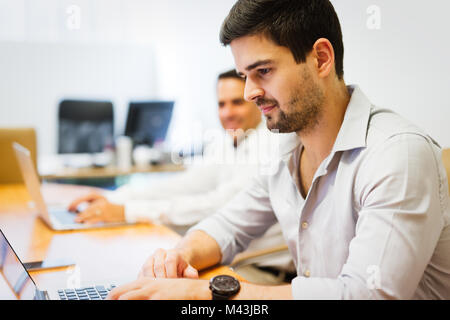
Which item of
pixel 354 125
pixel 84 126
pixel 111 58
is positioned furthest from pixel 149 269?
pixel 111 58

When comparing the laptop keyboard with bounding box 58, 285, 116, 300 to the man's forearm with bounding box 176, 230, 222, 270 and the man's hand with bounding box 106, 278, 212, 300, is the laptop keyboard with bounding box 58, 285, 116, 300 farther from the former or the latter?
the man's forearm with bounding box 176, 230, 222, 270

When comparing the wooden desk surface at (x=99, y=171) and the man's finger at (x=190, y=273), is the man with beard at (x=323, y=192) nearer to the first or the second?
the man's finger at (x=190, y=273)

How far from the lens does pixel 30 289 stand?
82 cm

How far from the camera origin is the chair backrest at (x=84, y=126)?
3.45 meters

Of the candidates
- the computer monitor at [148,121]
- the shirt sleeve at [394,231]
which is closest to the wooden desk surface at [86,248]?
the shirt sleeve at [394,231]

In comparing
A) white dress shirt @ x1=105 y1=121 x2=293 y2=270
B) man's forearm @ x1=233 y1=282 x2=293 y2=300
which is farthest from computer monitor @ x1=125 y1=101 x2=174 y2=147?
man's forearm @ x1=233 y1=282 x2=293 y2=300

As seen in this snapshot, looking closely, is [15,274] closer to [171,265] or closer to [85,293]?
[85,293]

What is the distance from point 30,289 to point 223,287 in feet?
1.25

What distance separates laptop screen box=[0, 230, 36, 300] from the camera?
81 centimetres

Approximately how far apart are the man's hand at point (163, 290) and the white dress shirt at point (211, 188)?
1.63ft

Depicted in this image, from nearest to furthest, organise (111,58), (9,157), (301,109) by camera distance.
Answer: (301,109) < (9,157) < (111,58)

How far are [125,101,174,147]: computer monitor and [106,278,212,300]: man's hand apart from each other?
8.70 feet
